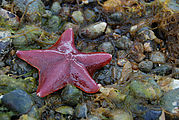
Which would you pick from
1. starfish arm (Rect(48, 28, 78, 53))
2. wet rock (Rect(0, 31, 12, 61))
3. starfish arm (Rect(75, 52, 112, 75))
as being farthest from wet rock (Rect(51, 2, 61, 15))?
starfish arm (Rect(75, 52, 112, 75))

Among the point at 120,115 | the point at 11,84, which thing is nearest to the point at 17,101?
the point at 11,84

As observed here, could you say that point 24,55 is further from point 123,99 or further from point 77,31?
point 123,99

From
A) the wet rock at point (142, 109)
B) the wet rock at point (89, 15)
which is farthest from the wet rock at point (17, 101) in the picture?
the wet rock at point (89, 15)

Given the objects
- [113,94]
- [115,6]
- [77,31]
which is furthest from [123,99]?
[115,6]

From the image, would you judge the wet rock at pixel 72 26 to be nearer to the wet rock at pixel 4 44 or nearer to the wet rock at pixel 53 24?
the wet rock at pixel 53 24

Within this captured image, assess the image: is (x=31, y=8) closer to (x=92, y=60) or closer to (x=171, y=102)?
(x=92, y=60)

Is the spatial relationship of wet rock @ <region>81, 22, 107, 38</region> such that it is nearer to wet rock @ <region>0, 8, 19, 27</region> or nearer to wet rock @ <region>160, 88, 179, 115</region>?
wet rock @ <region>0, 8, 19, 27</region>
